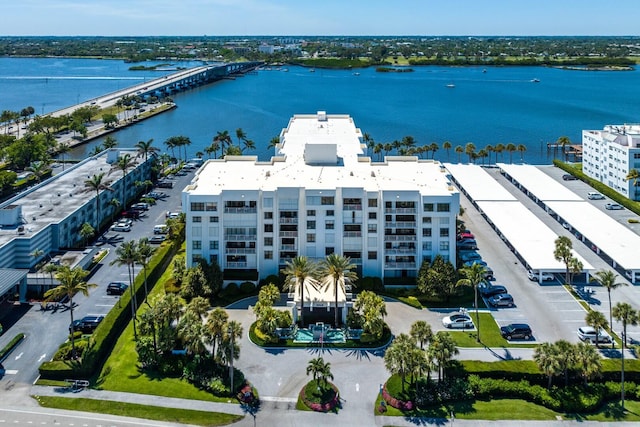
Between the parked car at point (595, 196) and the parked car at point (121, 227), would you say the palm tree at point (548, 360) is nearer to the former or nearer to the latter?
the parked car at point (121, 227)

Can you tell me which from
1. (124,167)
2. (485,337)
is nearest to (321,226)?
(485,337)

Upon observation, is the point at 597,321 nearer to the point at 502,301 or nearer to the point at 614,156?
the point at 502,301

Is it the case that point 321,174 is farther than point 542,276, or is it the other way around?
point 321,174

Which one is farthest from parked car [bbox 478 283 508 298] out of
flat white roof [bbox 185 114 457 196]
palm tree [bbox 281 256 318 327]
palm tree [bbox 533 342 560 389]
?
palm tree [bbox 281 256 318 327]

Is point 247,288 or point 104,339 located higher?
point 247,288

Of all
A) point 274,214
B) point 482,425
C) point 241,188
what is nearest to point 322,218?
point 274,214

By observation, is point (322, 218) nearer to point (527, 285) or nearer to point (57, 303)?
point (527, 285)

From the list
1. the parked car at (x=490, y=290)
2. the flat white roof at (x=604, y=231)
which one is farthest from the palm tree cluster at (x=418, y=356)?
the flat white roof at (x=604, y=231)
